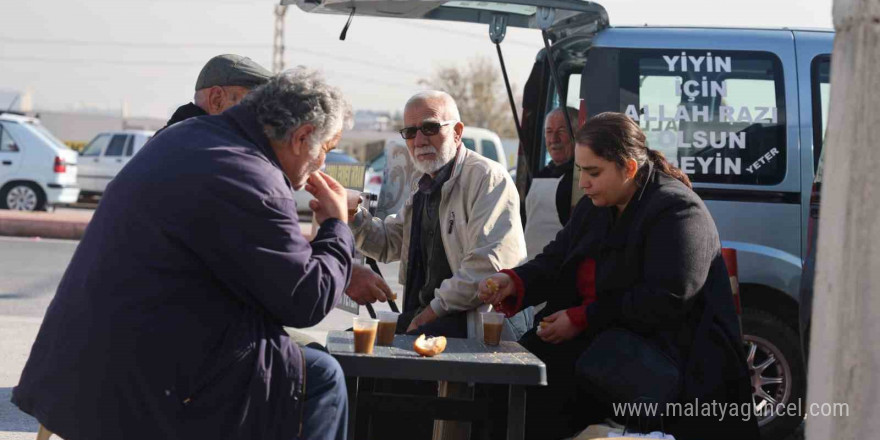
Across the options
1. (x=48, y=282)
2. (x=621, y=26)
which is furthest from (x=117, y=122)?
(x=621, y=26)

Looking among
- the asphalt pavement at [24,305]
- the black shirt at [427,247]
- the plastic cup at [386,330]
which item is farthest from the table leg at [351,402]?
the asphalt pavement at [24,305]

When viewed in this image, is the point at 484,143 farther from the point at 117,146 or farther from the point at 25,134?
the point at 117,146

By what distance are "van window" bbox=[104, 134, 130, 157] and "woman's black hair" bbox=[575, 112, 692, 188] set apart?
19.7 m

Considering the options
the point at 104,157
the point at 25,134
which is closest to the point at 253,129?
the point at 25,134

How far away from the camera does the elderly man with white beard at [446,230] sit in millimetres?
4312

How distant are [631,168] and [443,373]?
111 cm

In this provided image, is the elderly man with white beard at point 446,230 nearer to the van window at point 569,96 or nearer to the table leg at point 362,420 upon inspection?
the table leg at point 362,420

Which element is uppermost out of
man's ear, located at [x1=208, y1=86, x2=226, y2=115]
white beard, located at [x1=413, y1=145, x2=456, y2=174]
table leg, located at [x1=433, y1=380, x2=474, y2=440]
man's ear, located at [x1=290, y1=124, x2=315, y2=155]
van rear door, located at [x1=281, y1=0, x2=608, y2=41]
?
van rear door, located at [x1=281, y1=0, x2=608, y2=41]

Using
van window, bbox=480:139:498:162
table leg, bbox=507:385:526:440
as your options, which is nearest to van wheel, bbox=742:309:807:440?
table leg, bbox=507:385:526:440

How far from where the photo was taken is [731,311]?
374cm

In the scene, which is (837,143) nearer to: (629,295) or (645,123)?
(629,295)

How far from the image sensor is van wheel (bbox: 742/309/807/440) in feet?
18.6

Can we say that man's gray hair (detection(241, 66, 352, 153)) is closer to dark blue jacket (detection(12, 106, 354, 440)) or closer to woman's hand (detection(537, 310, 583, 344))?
dark blue jacket (detection(12, 106, 354, 440))

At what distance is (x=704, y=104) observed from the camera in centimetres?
573
